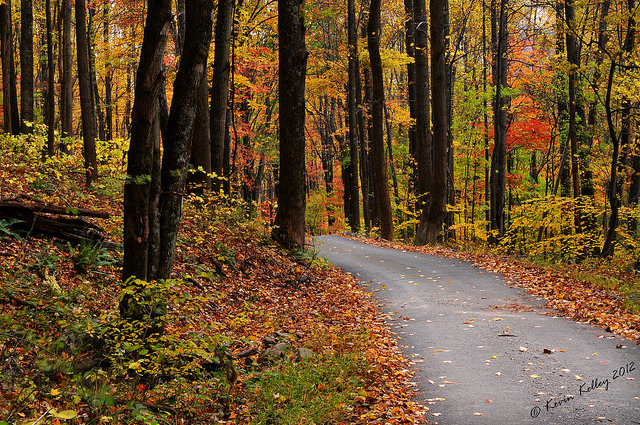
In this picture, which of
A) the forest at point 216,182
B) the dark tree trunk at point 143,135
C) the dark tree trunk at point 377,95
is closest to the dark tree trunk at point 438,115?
the forest at point 216,182

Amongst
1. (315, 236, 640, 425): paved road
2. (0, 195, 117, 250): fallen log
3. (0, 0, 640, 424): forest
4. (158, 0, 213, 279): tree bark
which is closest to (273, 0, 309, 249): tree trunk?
(0, 0, 640, 424): forest

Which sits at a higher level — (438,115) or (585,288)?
(438,115)

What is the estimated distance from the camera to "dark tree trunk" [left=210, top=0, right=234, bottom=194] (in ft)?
40.1

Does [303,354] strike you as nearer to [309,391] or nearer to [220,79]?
[309,391]

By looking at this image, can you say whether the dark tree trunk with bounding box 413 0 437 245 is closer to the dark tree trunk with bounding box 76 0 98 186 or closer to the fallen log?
the dark tree trunk with bounding box 76 0 98 186

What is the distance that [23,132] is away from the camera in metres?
16.0

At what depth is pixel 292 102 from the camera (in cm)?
1143

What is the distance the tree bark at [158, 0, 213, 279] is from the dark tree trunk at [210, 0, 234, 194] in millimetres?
7113

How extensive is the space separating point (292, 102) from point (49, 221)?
615 cm

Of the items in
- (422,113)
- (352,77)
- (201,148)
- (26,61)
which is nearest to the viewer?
(201,148)

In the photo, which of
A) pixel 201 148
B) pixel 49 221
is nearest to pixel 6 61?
pixel 201 148

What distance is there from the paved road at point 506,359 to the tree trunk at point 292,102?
11.4ft

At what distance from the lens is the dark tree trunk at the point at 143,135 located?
15.9 ft

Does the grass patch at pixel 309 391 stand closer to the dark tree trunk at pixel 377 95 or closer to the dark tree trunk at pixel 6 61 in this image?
the dark tree trunk at pixel 377 95
